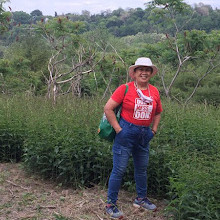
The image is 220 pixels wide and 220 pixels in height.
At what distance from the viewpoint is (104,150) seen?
5320 millimetres

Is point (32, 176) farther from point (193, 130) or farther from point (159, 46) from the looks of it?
point (159, 46)

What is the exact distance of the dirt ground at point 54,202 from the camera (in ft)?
14.9

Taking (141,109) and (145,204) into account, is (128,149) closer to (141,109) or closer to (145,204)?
(141,109)

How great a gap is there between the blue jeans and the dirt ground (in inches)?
14.9

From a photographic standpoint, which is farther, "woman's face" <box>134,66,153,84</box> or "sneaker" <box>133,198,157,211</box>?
"sneaker" <box>133,198,157,211</box>

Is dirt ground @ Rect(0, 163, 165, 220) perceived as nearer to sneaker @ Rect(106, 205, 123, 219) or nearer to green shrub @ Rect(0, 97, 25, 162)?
sneaker @ Rect(106, 205, 123, 219)

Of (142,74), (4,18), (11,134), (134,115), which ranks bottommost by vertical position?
(11,134)

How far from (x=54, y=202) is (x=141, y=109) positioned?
6.06ft

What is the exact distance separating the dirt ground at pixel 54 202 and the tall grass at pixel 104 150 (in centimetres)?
20

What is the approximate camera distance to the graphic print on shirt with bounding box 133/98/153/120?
13.4 feet

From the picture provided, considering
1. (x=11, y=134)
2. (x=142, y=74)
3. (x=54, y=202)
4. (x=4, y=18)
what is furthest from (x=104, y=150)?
(x=4, y=18)

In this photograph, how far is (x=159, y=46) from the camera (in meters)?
16.6

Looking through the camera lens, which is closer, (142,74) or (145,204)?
(142,74)

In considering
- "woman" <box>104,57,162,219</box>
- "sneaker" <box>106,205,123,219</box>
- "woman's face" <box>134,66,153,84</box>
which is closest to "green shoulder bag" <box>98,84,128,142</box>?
"woman" <box>104,57,162,219</box>
